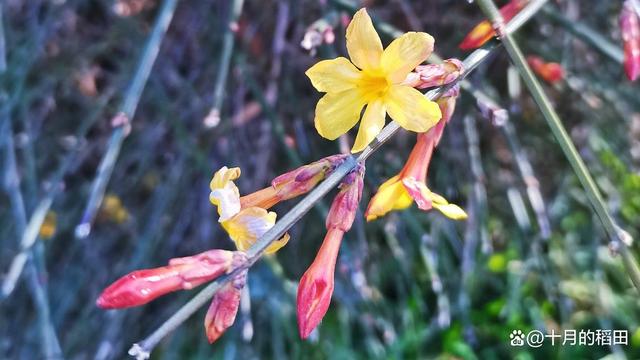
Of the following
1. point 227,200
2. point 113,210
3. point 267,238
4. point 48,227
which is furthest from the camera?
point 113,210

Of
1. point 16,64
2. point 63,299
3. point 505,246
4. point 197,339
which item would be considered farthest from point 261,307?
point 16,64

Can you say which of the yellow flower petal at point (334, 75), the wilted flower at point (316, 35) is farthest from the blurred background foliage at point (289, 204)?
the yellow flower petal at point (334, 75)

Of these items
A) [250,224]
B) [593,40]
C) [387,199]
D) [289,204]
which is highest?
[250,224]

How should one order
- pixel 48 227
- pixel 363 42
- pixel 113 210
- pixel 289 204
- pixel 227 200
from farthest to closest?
pixel 113 210
pixel 289 204
pixel 48 227
pixel 363 42
pixel 227 200

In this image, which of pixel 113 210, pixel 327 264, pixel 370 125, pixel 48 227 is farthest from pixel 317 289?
pixel 113 210

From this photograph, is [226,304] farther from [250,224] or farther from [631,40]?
[631,40]

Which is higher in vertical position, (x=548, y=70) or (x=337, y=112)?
(x=337, y=112)

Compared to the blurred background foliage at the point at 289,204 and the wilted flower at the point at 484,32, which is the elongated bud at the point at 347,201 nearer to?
the wilted flower at the point at 484,32

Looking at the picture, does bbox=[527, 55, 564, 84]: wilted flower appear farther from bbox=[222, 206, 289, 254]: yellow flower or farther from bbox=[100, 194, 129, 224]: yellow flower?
bbox=[100, 194, 129, 224]: yellow flower

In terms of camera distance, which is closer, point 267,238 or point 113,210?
point 267,238
